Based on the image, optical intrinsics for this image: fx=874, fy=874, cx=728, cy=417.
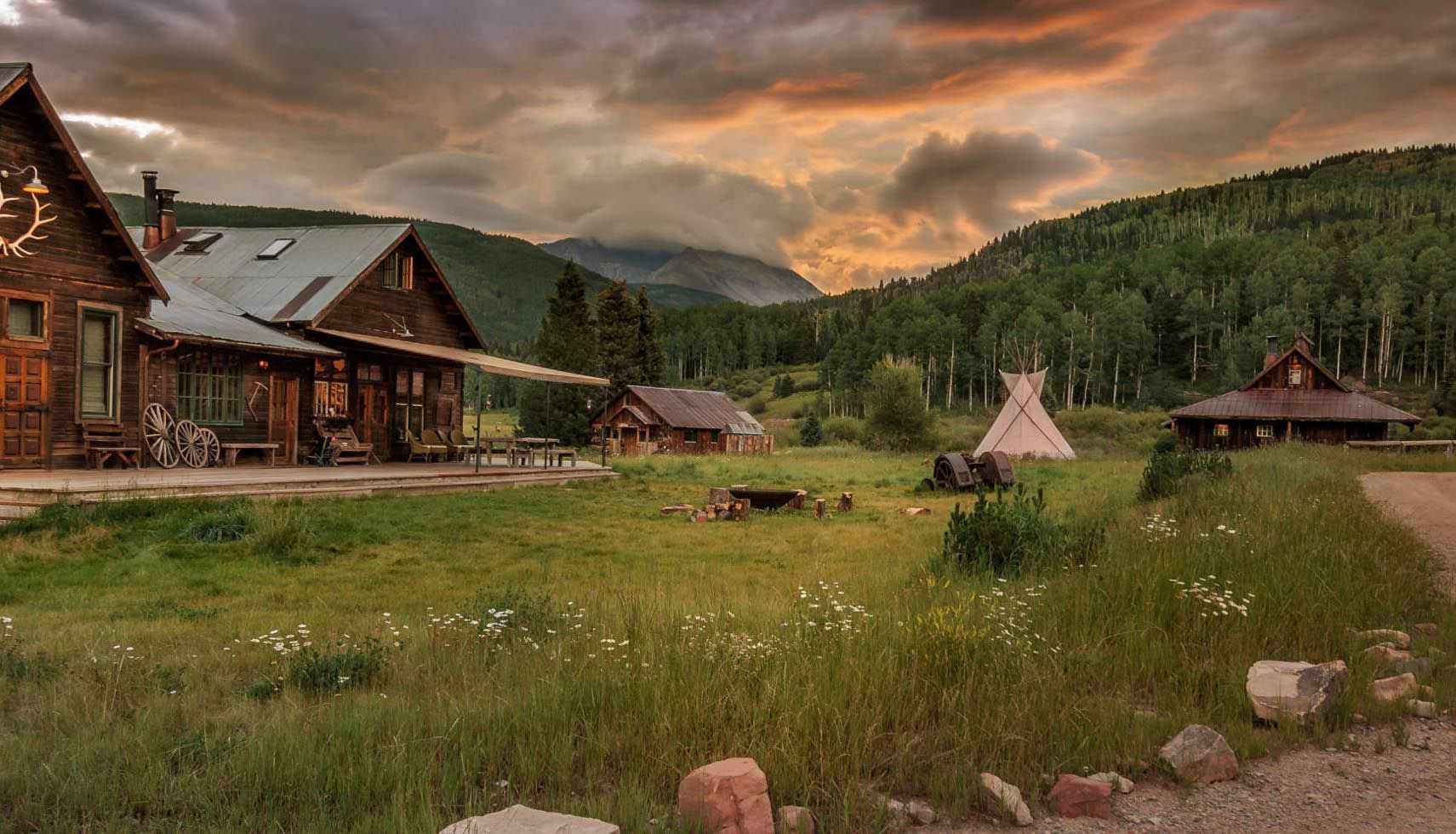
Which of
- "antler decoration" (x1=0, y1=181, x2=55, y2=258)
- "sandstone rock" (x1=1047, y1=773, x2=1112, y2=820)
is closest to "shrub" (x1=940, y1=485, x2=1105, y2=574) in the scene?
"sandstone rock" (x1=1047, y1=773, x2=1112, y2=820)

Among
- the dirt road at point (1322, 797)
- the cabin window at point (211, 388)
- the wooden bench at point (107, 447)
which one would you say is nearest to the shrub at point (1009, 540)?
the dirt road at point (1322, 797)

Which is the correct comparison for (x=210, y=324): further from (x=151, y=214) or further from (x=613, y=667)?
(x=613, y=667)

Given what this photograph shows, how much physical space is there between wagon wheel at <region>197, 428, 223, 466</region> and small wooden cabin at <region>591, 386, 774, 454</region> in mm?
26672

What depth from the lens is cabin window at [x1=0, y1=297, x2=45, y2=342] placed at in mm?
14706

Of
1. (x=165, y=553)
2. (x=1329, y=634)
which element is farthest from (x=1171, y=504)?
(x=165, y=553)

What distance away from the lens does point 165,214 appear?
2692 centimetres

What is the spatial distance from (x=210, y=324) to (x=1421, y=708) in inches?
830

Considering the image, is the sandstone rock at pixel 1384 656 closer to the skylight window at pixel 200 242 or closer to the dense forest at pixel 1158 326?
the skylight window at pixel 200 242

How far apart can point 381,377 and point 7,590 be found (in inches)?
597

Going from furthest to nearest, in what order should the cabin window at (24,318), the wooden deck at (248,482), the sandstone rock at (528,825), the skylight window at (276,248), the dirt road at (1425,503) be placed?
the skylight window at (276,248) < the cabin window at (24,318) < the wooden deck at (248,482) < the dirt road at (1425,503) < the sandstone rock at (528,825)

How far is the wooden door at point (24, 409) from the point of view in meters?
14.7

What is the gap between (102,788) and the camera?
3.80m

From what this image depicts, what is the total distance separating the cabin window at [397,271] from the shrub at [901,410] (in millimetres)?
26950

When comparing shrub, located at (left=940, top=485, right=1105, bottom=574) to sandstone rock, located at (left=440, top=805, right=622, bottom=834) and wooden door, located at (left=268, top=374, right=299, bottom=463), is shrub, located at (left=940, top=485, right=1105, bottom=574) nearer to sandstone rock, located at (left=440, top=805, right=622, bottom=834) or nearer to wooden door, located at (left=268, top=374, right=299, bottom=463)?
sandstone rock, located at (left=440, top=805, right=622, bottom=834)
